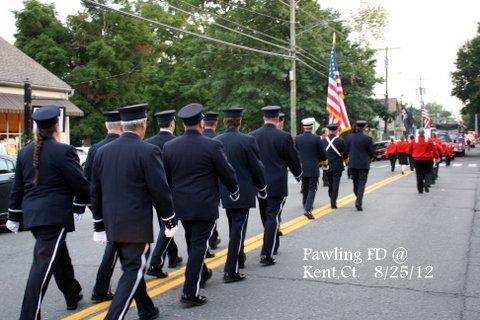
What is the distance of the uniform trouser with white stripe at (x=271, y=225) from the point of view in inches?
297

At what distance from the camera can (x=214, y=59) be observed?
3859 centimetres

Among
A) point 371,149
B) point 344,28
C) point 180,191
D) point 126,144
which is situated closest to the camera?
point 126,144

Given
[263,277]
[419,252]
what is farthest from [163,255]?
[419,252]

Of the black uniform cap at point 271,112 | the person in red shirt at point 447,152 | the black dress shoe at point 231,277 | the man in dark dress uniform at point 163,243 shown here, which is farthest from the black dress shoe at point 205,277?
the person in red shirt at point 447,152

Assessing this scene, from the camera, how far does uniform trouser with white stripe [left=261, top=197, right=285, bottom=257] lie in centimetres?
755

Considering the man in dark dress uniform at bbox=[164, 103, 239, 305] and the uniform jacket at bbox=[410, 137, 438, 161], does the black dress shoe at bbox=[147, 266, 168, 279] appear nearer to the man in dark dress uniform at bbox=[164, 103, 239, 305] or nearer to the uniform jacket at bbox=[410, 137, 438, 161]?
the man in dark dress uniform at bbox=[164, 103, 239, 305]

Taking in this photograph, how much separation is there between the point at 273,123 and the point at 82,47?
121ft

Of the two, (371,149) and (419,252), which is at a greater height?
(371,149)

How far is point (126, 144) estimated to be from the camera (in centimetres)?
485

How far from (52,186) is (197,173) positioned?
138 centimetres

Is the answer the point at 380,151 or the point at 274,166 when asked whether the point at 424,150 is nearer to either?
the point at 274,166

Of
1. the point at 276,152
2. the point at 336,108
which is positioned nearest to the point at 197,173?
the point at 276,152

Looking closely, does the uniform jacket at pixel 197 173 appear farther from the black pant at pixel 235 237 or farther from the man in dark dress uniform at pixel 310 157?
the man in dark dress uniform at pixel 310 157

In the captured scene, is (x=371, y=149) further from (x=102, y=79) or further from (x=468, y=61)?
(x=468, y=61)
